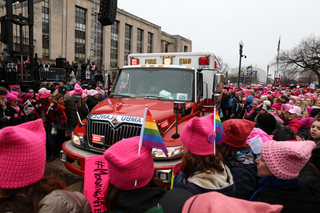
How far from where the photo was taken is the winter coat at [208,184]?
2005 millimetres

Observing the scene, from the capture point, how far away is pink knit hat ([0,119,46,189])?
4.91 ft

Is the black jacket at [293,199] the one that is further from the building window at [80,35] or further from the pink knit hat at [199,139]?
the building window at [80,35]

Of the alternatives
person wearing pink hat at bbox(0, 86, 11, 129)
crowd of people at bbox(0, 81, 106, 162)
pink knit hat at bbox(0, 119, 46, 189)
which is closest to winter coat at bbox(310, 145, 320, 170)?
pink knit hat at bbox(0, 119, 46, 189)

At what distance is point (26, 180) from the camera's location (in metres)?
1.57

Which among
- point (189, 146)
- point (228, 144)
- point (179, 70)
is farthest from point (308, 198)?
point (179, 70)

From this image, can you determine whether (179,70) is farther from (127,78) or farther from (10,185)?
(10,185)

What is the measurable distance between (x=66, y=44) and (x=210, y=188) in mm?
36153

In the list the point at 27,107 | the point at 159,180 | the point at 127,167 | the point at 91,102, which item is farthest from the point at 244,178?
the point at 27,107

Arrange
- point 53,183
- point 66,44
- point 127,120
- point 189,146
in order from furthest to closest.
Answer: point 66,44 → point 127,120 → point 189,146 → point 53,183

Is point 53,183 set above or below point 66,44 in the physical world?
below

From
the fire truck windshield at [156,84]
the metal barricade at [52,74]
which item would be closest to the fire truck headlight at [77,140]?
the fire truck windshield at [156,84]

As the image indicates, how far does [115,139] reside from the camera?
3.93m

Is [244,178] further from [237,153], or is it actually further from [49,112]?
[49,112]

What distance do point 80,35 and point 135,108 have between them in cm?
3712
